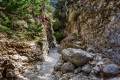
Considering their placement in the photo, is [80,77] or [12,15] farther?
[12,15]

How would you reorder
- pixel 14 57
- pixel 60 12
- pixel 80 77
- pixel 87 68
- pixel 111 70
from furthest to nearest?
1. pixel 60 12
2. pixel 14 57
3. pixel 87 68
4. pixel 80 77
5. pixel 111 70

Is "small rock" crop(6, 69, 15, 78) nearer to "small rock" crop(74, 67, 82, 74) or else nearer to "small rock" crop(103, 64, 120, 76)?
"small rock" crop(74, 67, 82, 74)

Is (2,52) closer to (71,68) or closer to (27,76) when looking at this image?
(27,76)

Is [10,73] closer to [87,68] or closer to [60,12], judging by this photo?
[87,68]

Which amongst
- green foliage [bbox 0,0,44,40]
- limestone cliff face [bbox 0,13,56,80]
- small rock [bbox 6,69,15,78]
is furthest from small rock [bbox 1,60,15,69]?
green foliage [bbox 0,0,44,40]

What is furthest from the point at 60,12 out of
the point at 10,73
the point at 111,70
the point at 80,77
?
the point at 111,70

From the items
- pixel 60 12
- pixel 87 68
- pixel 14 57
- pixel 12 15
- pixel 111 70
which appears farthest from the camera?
pixel 60 12

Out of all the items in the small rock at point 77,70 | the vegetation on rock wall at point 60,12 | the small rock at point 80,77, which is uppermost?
the vegetation on rock wall at point 60,12

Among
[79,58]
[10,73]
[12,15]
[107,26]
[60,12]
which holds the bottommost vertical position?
[10,73]

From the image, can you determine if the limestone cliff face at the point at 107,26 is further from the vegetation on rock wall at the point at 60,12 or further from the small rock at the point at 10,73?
the vegetation on rock wall at the point at 60,12

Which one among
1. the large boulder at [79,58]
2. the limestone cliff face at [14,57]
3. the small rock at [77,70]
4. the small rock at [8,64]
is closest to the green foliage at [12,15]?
the limestone cliff face at [14,57]

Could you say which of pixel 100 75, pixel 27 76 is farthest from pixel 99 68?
pixel 27 76

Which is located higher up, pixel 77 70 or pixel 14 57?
pixel 14 57

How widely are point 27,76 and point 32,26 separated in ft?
9.97
